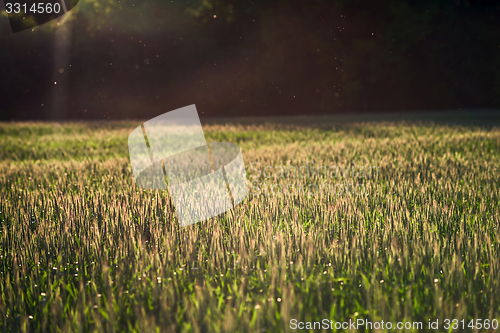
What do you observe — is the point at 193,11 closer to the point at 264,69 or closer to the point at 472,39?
the point at 264,69

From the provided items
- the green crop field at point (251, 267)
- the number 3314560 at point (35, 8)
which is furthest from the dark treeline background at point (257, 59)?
the green crop field at point (251, 267)

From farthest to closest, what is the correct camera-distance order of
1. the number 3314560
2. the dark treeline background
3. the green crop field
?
the dark treeline background → the number 3314560 → the green crop field

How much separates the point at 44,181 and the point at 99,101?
17385 millimetres

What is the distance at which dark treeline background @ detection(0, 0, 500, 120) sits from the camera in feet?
62.3

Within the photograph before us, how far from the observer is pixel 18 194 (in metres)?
3.54

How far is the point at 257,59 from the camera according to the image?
64.3 ft

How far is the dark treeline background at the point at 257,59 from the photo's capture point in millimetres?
19000

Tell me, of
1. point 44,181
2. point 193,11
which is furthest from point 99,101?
point 44,181

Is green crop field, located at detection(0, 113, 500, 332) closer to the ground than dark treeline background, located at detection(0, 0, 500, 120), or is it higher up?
closer to the ground

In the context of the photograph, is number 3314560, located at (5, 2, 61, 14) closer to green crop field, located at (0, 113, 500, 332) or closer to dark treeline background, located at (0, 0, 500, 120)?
dark treeline background, located at (0, 0, 500, 120)

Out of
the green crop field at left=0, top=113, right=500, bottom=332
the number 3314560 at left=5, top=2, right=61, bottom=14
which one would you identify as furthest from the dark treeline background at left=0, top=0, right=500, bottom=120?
the green crop field at left=0, top=113, right=500, bottom=332

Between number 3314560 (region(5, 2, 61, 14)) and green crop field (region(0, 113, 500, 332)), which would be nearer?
green crop field (region(0, 113, 500, 332))

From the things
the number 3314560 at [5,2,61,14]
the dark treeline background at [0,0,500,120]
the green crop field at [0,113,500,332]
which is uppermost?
the number 3314560 at [5,2,61,14]

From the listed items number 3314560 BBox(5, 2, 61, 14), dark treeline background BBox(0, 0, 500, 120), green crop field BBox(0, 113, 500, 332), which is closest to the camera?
green crop field BBox(0, 113, 500, 332)
